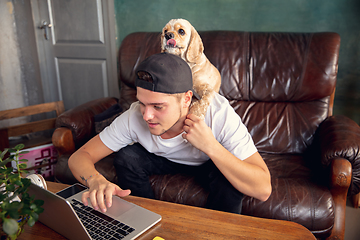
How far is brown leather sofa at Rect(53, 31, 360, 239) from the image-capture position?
148cm

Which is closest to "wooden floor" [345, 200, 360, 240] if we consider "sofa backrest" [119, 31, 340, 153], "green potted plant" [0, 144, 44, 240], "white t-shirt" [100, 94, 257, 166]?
"sofa backrest" [119, 31, 340, 153]

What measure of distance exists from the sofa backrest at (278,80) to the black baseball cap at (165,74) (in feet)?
3.24

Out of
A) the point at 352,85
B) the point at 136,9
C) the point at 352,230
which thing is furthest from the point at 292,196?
the point at 136,9

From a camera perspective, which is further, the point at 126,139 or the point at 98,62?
the point at 98,62

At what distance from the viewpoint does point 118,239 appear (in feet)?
2.62

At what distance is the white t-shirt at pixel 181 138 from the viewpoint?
1176 mm

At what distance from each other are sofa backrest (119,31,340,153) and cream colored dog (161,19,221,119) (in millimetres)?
558

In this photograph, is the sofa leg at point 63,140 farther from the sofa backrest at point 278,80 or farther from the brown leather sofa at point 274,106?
the sofa backrest at point 278,80

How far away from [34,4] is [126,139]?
2634mm

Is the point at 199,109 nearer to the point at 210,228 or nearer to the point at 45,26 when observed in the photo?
the point at 210,228

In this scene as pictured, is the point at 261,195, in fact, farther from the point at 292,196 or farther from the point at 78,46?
the point at 78,46

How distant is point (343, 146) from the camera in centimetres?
139

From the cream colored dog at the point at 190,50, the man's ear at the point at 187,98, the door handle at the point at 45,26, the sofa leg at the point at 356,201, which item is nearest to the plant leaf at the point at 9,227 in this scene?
the man's ear at the point at 187,98

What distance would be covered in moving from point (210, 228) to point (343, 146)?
3.17 feet
